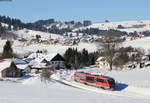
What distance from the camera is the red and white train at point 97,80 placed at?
51312mm

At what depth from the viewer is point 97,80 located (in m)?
54.5

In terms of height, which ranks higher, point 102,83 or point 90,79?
point 90,79

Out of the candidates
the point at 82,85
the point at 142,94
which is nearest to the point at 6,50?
the point at 82,85

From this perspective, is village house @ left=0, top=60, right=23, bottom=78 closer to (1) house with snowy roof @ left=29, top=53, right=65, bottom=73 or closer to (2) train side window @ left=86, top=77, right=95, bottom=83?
(1) house with snowy roof @ left=29, top=53, right=65, bottom=73

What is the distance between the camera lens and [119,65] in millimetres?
82812

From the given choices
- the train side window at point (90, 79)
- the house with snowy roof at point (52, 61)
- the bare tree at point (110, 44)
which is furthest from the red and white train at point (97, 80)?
the house with snowy roof at point (52, 61)

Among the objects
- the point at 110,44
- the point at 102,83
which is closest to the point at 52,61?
the point at 110,44

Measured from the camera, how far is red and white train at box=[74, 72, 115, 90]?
51312mm

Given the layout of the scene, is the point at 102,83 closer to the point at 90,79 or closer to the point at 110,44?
the point at 90,79

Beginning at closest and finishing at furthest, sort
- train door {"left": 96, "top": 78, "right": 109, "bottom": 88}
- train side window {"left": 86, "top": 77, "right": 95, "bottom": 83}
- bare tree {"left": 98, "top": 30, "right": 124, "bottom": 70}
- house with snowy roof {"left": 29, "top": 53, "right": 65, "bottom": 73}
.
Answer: train door {"left": 96, "top": 78, "right": 109, "bottom": 88} < train side window {"left": 86, "top": 77, "right": 95, "bottom": 83} < bare tree {"left": 98, "top": 30, "right": 124, "bottom": 70} < house with snowy roof {"left": 29, "top": 53, "right": 65, "bottom": 73}

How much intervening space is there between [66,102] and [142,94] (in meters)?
21.4

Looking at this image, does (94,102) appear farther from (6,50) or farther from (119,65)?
(6,50)

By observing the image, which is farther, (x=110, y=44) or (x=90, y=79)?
(x=110, y=44)

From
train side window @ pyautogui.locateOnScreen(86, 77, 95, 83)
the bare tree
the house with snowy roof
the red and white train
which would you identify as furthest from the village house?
train side window @ pyautogui.locateOnScreen(86, 77, 95, 83)
